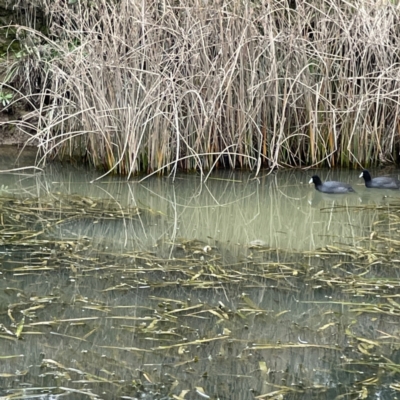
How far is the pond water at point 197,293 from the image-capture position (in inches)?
139

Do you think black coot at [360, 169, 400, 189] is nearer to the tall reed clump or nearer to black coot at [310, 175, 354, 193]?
black coot at [310, 175, 354, 193]

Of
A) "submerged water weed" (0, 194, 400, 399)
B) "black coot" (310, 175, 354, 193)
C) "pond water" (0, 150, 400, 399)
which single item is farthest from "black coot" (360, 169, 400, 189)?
"submerged water weed" (0, 194, 400, 399)

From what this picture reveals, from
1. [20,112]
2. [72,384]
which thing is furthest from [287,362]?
[20,112]

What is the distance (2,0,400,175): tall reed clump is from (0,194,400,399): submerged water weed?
6.40ft

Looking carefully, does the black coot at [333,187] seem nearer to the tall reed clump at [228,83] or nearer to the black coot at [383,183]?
the black coot at [383,183]

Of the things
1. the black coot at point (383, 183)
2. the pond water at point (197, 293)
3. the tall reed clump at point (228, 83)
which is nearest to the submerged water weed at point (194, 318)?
the pond water at point (197, 293)

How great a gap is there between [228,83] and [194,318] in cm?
357

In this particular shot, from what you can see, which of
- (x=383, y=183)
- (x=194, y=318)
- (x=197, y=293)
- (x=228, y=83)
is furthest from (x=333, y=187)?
(x=194, y=318)

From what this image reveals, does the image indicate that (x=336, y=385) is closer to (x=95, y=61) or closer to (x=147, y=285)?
(x=147, y=285)

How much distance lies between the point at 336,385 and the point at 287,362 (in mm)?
271

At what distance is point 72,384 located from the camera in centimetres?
343

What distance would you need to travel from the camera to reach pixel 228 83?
7.35 metres

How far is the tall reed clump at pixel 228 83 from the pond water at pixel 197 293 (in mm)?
651

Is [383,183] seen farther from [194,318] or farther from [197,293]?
[194,318]
